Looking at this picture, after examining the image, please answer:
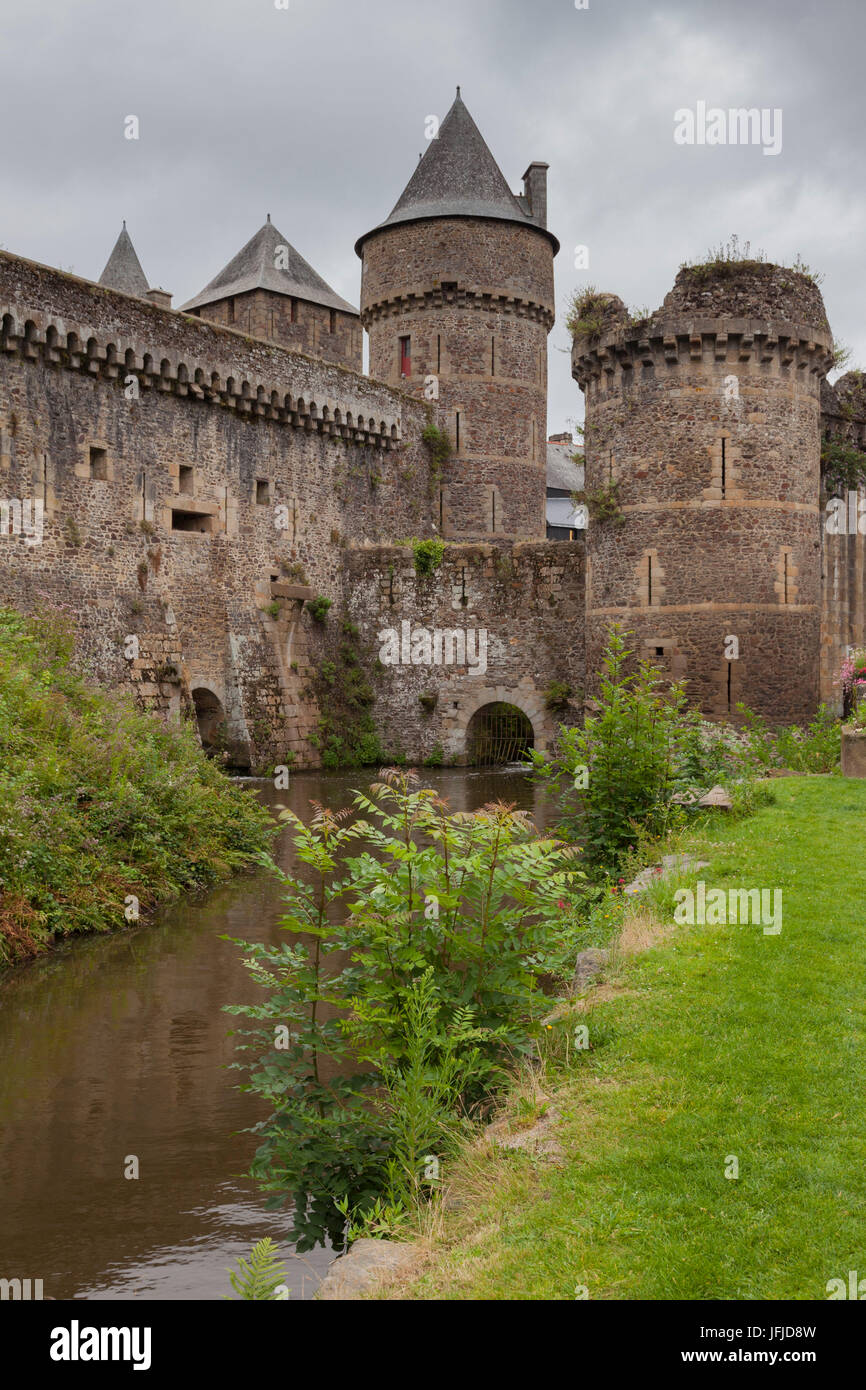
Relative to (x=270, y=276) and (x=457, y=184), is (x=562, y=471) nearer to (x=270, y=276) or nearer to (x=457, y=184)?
(x=270, y=276)

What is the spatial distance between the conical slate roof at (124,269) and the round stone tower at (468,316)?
10497 mm

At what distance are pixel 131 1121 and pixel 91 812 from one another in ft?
19.8

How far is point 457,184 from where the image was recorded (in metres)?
30.7

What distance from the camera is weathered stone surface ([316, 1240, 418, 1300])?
401cm

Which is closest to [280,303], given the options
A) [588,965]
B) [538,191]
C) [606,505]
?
[538,191]

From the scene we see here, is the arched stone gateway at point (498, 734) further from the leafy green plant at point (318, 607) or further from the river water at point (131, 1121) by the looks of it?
the river water at point (131, 1121)

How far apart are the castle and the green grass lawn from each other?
493 inches

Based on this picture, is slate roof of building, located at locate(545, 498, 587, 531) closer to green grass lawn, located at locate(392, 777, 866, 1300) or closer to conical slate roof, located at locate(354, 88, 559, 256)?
conical slate roof, located at locate(354, 88, 559, 256)

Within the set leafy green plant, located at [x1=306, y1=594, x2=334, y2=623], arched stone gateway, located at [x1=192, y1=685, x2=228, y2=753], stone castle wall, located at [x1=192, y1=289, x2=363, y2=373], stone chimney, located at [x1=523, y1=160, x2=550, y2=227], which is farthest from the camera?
stone castle wall, located at [x1=192, y1=289, x2=363, y2=373]

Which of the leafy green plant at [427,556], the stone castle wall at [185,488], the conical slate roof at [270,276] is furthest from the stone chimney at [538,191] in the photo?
the leafy green plant at [427,556]

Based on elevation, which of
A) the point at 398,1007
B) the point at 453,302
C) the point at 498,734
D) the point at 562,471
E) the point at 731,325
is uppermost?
the point at 453,302

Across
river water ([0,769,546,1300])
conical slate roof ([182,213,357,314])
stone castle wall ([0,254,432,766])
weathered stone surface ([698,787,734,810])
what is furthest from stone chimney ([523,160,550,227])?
river water ([0,769,546,1300])
